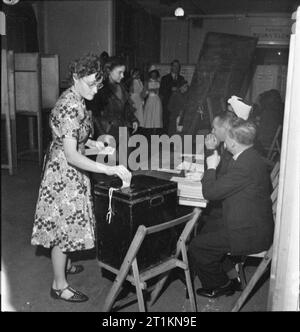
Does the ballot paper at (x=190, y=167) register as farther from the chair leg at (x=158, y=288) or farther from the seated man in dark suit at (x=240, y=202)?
the chair leg at (x=158, y=288)

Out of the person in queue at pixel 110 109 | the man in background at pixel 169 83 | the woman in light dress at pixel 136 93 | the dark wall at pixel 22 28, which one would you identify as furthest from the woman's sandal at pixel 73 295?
the man in background at pixel 169 83

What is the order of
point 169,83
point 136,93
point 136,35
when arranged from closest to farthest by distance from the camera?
point 136,93
point 169,83
point 136,35

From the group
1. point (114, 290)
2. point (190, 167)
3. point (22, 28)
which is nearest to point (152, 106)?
point (22, 28)

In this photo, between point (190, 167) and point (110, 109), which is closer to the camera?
point (190, 167)

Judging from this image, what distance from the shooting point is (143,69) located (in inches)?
410

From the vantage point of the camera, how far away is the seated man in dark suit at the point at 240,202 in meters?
2.36

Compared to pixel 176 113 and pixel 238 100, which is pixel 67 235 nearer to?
pixel 238 100

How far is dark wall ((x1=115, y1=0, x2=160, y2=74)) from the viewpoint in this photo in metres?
8.65

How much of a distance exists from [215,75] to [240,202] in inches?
214

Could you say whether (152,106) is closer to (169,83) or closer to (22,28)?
(169,83)

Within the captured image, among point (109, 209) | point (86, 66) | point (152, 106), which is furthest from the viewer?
point (152, 106)

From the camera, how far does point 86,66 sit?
230 cm

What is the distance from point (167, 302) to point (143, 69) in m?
8.49

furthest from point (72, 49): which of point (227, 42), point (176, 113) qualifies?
point (227, 42)
